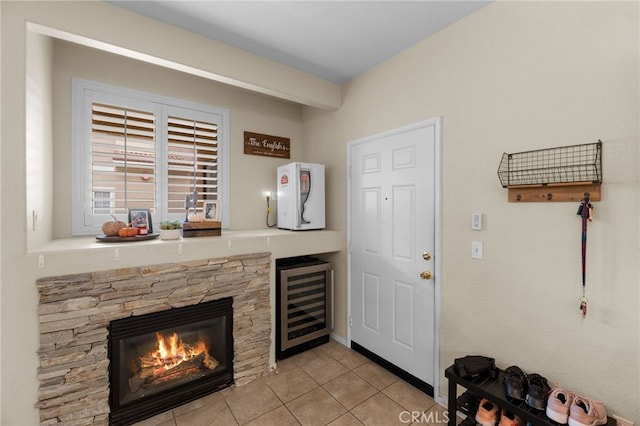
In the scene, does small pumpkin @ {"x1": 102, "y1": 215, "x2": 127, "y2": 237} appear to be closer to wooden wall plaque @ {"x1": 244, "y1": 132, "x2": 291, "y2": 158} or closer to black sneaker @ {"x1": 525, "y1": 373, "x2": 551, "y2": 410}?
wooden wall plaque @ {"x1": 244, "y1": 132, "x2": 291, "y2": 158}

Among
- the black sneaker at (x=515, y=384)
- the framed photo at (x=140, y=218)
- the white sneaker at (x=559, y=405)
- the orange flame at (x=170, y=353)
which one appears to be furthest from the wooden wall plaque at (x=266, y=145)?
the white sneaker at (x=559, y=405)

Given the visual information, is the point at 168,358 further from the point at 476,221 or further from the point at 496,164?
the point at 496,164

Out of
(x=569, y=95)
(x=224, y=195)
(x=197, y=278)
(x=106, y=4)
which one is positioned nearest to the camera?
(x=569, y=95)

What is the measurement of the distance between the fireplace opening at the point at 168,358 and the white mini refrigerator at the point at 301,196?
1.01m

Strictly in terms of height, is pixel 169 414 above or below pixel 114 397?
below


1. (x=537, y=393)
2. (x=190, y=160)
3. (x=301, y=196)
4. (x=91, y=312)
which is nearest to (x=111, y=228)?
(x=91, y=312)

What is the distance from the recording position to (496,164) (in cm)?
186

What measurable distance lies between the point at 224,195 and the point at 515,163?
255 cm

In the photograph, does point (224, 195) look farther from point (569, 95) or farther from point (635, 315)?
point (635, 315)

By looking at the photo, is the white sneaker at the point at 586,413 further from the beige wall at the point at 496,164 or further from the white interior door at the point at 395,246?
the white interior door at the point at 395,246

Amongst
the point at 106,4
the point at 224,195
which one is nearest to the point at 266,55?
the point at 106,4

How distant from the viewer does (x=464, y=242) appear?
204 centimetres

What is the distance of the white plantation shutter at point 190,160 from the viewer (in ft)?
8.95

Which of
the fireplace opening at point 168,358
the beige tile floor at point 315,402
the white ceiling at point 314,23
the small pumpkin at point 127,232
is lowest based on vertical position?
the beige tile floor at point 315,402
